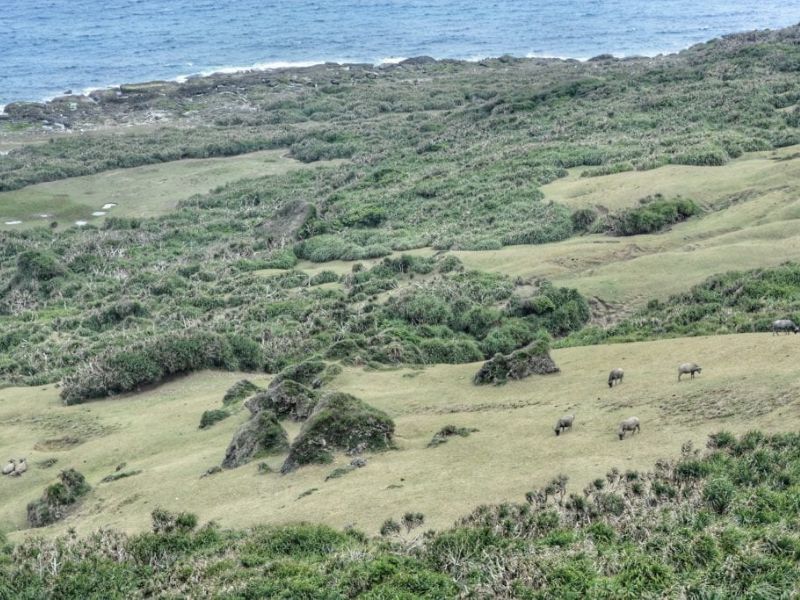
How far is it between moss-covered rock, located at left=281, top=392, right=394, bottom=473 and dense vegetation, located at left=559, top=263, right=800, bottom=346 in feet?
25.3

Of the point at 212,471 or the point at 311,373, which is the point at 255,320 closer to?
the point at 311,373

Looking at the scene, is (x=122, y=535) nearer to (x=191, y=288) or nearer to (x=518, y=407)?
(x=518, y=407)

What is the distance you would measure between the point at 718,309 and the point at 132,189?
132 ft

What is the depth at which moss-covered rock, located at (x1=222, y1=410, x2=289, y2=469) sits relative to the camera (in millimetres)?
18359

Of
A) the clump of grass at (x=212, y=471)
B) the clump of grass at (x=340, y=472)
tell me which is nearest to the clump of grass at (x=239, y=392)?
the clump of grass at (x=212, y=471)

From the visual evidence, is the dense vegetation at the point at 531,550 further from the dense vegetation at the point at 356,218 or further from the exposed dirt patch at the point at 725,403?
the dense vegetation at the point at 356,218

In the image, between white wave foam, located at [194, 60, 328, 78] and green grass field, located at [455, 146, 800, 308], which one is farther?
white wave foam, located at [194, 60, 328, 78]

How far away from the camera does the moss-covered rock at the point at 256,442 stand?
18359 millimetres

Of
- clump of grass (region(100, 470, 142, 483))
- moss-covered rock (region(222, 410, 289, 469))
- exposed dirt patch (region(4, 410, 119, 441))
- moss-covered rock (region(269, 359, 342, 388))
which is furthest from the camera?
moss-covered rock (region(269, 359, 342, 388))

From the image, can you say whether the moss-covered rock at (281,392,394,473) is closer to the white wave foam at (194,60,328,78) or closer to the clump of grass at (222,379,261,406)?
the clump of grass at (222,379,261,406)

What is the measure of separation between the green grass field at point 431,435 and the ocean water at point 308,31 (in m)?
79.0

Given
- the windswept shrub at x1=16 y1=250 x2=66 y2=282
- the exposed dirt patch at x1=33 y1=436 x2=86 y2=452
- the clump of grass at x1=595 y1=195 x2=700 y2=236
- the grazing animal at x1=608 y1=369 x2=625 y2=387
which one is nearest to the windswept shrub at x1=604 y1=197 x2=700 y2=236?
the clump of grass at x1=595 y1=195 x2=700 y2=236

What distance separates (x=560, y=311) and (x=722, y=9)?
13341cm

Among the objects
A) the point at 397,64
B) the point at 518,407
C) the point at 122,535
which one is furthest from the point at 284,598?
the point at 397,64
